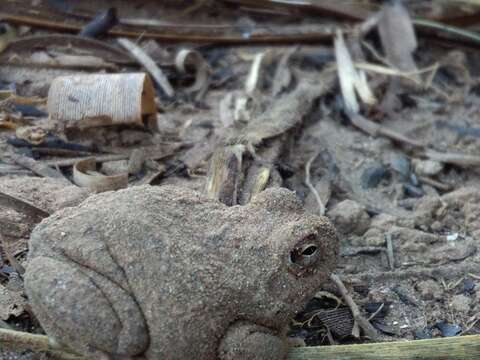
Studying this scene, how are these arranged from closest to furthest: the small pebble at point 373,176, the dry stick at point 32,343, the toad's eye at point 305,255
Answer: the dry stick at point 32,343 < the toad's eye at point 305,255 < the small pebble at point 373,176

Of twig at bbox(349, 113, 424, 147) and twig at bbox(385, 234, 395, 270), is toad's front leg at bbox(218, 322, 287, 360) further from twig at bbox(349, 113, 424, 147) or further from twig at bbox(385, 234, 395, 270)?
twig at bbox(349, 113, 424, 147)

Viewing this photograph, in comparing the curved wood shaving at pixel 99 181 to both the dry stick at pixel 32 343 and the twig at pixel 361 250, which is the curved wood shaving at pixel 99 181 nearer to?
the dry stick at pixel 32 343

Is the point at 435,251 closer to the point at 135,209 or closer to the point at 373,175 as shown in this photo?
the point at 373,175

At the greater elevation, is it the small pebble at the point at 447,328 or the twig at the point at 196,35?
the twig at the point at 196,35

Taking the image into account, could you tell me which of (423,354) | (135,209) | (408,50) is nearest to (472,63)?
(408,50)

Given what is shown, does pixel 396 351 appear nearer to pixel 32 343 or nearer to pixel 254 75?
pixel 32 343

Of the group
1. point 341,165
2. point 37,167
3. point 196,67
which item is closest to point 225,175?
point 37,167

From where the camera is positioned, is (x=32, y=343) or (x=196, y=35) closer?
(x=32, y=343)

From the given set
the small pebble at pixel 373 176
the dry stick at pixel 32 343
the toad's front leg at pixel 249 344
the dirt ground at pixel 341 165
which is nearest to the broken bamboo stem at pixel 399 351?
the toad's front leg at pixel 249 344
